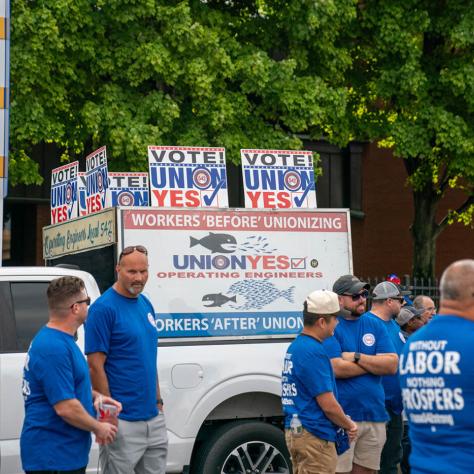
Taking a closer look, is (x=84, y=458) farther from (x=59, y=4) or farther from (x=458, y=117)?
(x=458, y=117)

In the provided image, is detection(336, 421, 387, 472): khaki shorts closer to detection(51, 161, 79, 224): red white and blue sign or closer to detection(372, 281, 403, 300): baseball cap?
detection(372, 281, 403, 300): baseball cap

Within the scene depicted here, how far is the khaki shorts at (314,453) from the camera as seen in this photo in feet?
20.8

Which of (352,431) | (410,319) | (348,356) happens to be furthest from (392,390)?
(352,431)

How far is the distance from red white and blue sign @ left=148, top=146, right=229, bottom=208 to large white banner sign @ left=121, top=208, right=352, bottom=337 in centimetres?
120

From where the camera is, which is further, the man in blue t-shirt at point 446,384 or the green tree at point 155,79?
the green tree at point 155,79

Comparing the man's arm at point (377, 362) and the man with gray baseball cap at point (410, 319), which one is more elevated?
the man with gray baseball cap at point (410, 319)

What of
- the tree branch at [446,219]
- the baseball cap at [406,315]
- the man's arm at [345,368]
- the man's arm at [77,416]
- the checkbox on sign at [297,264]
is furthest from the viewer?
the tree branch at [446,219]

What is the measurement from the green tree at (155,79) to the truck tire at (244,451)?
9.70m

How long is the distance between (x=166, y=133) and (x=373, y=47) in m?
5.39

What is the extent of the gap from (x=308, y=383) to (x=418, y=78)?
15.0 metres

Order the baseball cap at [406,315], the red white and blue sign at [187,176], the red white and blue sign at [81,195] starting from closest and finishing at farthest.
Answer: the red white and blue sign at [187,176]
the baseball cap at [406,315]
the red white and blue sign at [81,195]

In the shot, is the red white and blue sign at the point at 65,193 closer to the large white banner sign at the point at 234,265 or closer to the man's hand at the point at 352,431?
the large white banner sign at the point at 234,265

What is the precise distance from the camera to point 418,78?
20.4 m

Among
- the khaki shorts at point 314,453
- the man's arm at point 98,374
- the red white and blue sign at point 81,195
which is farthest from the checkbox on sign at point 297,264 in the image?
the red white and blue sign at point 81,195
